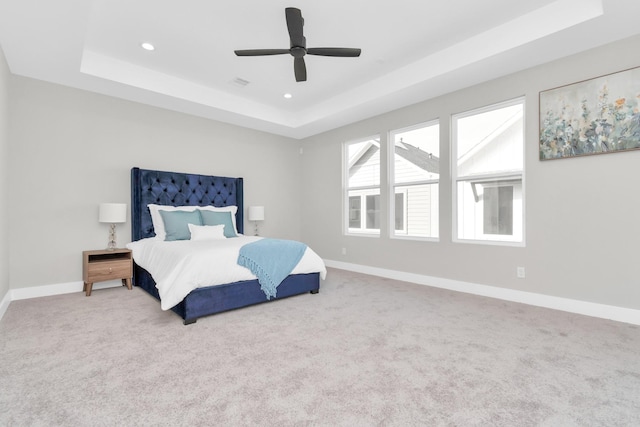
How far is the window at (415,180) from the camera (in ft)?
14.3

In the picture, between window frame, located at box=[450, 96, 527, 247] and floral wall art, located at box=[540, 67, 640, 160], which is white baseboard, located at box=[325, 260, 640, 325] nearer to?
window frame, located at box=[450, 96, 527, 247]

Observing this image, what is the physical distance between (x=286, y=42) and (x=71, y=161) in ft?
10.1

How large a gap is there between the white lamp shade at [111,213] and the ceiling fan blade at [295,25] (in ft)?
9.69

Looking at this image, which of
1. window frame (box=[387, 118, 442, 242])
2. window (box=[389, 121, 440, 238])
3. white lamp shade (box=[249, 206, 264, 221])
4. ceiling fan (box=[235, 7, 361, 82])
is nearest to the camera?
ceiling fan (box=[235, 7, 361, 82])

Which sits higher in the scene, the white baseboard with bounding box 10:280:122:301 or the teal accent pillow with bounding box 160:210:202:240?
the teal accent pillow with bounding box 160:210:202:240

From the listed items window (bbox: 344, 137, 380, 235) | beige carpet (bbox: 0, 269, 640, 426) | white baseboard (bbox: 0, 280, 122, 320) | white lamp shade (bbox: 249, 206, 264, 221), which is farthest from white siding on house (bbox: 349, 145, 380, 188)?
white baseboard (bbox: 0, 280, 122, 320)

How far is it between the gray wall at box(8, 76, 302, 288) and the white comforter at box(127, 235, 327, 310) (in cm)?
119

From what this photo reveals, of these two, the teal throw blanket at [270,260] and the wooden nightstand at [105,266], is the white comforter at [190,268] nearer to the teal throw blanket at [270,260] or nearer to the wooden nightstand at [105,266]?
the teal throw blanket at [270,260]

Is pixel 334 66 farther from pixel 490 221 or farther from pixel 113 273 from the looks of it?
pixel 113 273

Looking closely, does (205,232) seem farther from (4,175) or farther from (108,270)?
(4,175)

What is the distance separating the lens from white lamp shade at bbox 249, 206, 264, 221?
533 centimetres

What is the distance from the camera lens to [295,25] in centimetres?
251

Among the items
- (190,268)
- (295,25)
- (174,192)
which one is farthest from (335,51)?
(174,192)

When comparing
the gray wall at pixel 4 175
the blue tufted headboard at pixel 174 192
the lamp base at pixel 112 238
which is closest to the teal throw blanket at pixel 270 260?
the blue tufted headboard at pixel 174 192
